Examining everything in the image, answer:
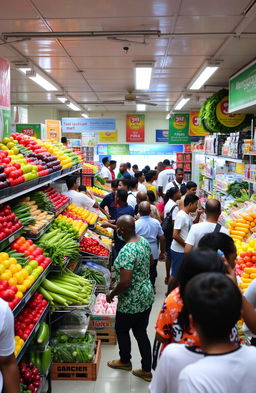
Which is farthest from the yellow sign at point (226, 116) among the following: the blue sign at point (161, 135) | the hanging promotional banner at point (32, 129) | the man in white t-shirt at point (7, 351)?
the blue sign at point (161, 135)

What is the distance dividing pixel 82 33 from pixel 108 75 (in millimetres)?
4002

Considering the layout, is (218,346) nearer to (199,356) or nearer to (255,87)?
Result: (199,356)

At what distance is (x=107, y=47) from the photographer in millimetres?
7520

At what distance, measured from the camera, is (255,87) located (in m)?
7.47

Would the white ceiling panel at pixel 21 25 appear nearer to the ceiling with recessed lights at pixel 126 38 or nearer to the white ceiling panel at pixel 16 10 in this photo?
the ceiling with recessed lights at pixel 126 38

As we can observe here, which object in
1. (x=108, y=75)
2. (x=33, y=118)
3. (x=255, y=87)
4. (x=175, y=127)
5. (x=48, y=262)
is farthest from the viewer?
(x=33, y=118)

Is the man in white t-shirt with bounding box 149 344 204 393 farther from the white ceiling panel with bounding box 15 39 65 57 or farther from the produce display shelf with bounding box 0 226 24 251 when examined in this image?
the white ceiling panel with bounding box 15 39 65 57

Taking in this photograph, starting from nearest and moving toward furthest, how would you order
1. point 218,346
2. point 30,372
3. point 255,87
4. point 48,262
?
point 218,346
point 30,372
point 48,262
point 255,87

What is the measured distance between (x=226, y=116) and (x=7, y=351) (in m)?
8.46

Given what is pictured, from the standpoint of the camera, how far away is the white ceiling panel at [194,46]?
23.2 ft

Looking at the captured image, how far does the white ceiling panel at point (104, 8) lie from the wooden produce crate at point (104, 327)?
13.2 feet

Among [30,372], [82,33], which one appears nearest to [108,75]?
[82,33]

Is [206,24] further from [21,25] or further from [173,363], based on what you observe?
[173,363]

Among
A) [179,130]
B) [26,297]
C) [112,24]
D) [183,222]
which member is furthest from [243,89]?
[179,130]
